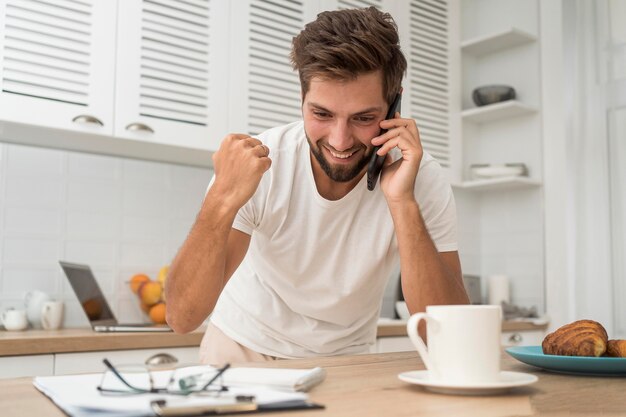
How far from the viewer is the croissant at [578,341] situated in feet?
3.31

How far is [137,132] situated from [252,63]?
62 cm

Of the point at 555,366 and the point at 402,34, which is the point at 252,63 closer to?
the point at 402,34

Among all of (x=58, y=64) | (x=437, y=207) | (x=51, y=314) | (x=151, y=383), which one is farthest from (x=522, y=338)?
(x=151, y=383)

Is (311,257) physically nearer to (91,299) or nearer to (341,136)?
(341,136)

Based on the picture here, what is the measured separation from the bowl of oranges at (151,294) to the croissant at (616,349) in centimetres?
198

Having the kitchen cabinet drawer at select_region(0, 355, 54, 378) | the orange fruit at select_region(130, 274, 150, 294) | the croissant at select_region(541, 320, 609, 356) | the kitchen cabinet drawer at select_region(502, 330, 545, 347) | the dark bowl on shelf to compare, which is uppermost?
the dark bowl on shelf

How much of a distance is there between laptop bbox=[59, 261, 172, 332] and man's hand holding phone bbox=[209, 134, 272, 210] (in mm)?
1033

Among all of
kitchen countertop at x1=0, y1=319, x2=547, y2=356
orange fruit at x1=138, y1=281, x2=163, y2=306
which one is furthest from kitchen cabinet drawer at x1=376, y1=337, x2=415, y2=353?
orange fruit at x1=138, y1=281, x2=163, y2=306

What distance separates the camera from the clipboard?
634 mm

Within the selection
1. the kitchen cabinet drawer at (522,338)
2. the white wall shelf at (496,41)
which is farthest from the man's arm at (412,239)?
the white wall shelf at (496,41)

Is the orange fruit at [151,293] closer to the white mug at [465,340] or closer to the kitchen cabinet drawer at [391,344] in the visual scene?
the kitchen cabinet drawer at [391,344]

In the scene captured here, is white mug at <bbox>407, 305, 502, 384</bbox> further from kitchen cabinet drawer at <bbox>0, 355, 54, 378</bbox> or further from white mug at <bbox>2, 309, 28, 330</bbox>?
white mug at <bbox>2, 309, 28, 330</bbox>

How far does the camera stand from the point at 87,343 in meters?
2.16

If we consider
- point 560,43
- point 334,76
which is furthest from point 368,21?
point 560,43
